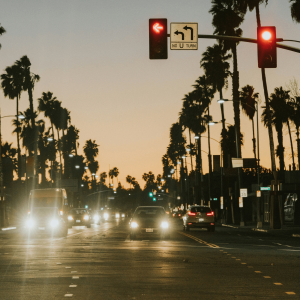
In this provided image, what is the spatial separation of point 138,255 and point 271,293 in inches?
360

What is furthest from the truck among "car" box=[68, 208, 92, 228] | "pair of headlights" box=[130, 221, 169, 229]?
"car" box=[68, 208, 92, 228]

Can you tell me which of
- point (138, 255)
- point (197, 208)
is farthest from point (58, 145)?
point (138, 255)

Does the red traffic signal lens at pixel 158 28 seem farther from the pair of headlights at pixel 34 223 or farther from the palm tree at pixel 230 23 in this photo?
the palm tree at pixel 230 23

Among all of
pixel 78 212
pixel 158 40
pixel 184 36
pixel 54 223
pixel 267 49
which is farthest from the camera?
pixel 78 212

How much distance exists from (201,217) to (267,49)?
81.0ft

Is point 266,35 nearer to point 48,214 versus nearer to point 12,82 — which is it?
point 48,214

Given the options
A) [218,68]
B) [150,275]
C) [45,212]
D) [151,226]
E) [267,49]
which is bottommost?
[150,275]

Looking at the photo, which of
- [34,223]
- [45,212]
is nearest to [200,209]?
[45,212]

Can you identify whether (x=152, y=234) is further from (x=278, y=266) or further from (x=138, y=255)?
(x=278, y=266)

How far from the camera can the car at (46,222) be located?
1358 inches

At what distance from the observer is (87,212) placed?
5516 cm

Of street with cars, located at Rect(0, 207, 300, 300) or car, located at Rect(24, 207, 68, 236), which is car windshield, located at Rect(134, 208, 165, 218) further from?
street with cars, located at Rect(0, 207, 300, 300)

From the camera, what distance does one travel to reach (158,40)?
15812 millimetres

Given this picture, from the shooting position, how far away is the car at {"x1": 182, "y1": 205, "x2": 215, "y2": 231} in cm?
4003
